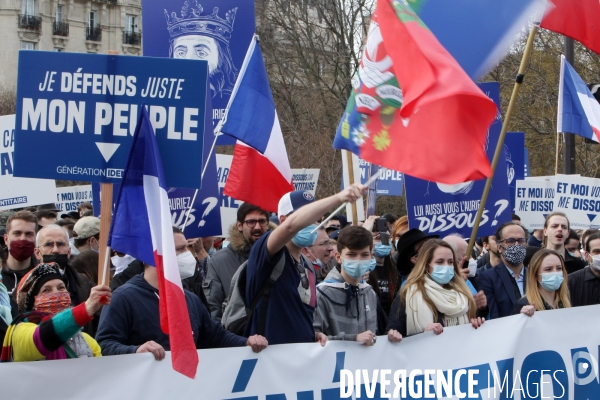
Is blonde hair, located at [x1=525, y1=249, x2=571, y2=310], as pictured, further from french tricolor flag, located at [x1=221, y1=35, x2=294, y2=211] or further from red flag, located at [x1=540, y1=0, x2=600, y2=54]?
french tricolor flag, located at [x1=221, y1=35, x2=294, y2=211]

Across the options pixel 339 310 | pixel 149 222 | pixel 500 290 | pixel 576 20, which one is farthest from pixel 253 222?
pixel 576 20

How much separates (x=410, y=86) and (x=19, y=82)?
212 cm

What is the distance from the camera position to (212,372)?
17.0 ft

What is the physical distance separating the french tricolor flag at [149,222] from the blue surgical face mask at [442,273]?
7.13ft

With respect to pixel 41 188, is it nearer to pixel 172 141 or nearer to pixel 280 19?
pixel 172 141

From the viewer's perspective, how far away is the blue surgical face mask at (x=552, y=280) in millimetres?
6820

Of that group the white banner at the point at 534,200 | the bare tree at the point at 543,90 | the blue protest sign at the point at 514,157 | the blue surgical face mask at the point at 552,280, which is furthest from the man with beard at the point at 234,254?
the bare tree at the point at 543,90

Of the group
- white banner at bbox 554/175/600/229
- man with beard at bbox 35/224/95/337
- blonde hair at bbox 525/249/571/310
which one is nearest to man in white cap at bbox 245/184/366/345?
man with beard at bbox 35/224/95/337

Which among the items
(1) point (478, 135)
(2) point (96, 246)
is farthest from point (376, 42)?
(2) point (96, 246)

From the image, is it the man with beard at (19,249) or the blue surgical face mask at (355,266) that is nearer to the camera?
the blue surgical face mask at (355,266)

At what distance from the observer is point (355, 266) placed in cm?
584

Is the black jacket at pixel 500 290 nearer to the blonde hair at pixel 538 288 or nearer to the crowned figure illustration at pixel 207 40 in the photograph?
the blonde hair at pixel 538 288

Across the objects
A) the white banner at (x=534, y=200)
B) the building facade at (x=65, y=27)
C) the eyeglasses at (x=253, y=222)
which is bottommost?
the eyeglasses at (x=253, y=222)

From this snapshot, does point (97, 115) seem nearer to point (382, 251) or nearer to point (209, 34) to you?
point (382, 251)
